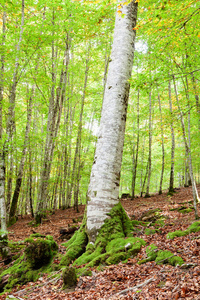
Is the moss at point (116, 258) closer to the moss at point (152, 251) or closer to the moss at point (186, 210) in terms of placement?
the moss at point (152, 251)

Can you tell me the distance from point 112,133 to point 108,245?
97.9 inches

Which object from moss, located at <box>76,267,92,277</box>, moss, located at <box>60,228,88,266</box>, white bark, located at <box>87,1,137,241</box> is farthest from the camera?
white bark, located at <box>87,1,137,241</box>

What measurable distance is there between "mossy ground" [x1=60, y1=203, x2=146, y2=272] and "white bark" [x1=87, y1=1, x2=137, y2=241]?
0.17 meters

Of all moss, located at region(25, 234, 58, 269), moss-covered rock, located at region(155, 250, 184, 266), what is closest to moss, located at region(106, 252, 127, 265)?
moss-covered rock, located at region(155, 250, 184, 266)

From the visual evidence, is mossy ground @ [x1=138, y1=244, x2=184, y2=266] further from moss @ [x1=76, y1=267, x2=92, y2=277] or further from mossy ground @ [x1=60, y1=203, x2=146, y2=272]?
moss @ [x1=76, y1=267, x2=92, y2=277]

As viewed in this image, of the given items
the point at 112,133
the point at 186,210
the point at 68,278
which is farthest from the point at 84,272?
the point at 186,210

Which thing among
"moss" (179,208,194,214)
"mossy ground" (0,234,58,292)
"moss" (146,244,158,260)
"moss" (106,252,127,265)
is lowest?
"mossy ground" (0,234,58,292)

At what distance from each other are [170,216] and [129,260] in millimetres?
2813

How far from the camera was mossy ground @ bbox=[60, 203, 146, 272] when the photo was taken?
3576 mm

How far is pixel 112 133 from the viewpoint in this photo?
14.8 ft

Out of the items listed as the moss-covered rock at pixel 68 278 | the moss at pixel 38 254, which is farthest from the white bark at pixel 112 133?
the moss at pixel 38 254

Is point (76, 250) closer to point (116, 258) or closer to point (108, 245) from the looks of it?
point (108, 245)

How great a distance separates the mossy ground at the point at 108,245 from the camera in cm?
358

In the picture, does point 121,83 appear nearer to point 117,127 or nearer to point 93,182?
point 117,127
